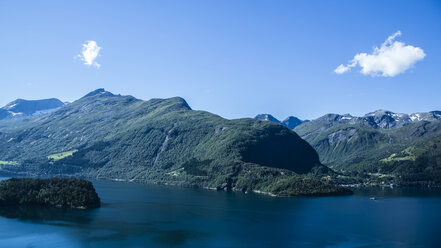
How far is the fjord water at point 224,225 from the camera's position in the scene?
90625 millimetres

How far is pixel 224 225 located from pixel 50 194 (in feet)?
218

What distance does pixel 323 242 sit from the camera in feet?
303

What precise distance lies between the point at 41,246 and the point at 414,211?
123 m

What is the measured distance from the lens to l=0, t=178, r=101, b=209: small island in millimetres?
134875

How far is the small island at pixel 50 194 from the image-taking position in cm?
13488

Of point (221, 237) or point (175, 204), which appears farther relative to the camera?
point (175, 204)

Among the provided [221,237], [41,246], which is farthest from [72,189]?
[221,237]

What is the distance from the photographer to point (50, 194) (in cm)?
13662

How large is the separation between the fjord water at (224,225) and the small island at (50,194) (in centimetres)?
612

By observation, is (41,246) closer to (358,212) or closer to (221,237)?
(221,237)

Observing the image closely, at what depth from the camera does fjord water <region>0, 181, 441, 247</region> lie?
9062 cm

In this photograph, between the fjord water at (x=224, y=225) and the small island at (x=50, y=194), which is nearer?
the fjord water at (x=224, y=225)

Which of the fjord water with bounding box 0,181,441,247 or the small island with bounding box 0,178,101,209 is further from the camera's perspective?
the small island with bounding box 0,178,101,209

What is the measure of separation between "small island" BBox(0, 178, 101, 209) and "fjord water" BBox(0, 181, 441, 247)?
241 inches
